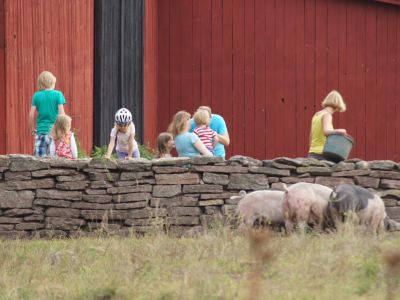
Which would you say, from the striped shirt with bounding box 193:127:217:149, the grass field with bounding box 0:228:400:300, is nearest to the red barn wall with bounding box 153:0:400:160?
the striped shirt with bounding box 193:127:217:149

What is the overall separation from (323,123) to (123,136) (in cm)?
215

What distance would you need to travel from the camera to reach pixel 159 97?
61.5 ft

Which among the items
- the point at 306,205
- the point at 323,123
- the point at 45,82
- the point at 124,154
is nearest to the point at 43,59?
the point at 45,82

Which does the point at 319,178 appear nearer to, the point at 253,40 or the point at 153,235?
the point at 153,235

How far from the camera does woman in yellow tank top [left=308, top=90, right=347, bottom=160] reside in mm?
13430

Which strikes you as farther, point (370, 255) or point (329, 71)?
point (329, 71)

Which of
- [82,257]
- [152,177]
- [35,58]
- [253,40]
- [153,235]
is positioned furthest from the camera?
[253,40]

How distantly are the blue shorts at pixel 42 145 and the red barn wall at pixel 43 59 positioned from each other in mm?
1332

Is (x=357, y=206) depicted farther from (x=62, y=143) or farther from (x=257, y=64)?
(x=257, y=64)

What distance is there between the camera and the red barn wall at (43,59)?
48.8 feet

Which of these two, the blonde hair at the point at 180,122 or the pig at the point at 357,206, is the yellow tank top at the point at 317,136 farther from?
the pig at the point at 357,206

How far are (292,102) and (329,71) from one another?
71cm

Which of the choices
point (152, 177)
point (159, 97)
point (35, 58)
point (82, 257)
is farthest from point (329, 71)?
point (82, 257)

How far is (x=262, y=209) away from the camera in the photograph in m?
11.6
